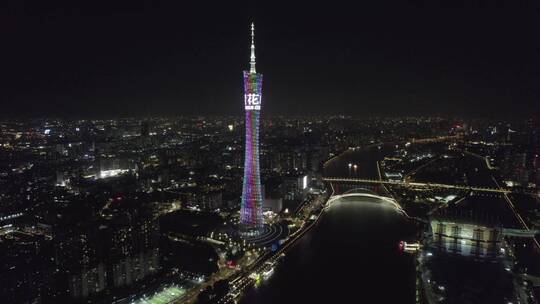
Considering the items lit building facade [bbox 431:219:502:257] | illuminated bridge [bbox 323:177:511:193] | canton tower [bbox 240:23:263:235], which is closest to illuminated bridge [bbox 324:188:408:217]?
illuminated bridge [bbox 323:177:511:193]

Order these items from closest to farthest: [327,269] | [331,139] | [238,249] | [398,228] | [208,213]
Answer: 1. [327,269]
2. [238,249]
3. [398,228]
4. [208,213]
5. [331,139]

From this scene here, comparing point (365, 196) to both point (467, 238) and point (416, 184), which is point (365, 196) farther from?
point (467, 238)

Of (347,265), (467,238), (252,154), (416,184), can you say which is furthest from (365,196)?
(252,154)

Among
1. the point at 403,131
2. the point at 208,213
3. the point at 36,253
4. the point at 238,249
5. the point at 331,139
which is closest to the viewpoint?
the point at 36,253

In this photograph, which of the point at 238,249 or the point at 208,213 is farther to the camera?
the point at 208,213

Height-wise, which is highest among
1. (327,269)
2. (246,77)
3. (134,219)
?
(246,77)

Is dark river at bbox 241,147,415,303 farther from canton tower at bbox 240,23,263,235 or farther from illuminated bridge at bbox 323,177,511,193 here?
illuminated bridge at bbox 323,177,511,193

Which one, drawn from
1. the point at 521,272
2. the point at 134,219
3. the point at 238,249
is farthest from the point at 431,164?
the point at 134,219

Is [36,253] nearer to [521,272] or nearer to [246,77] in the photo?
[246,77]
